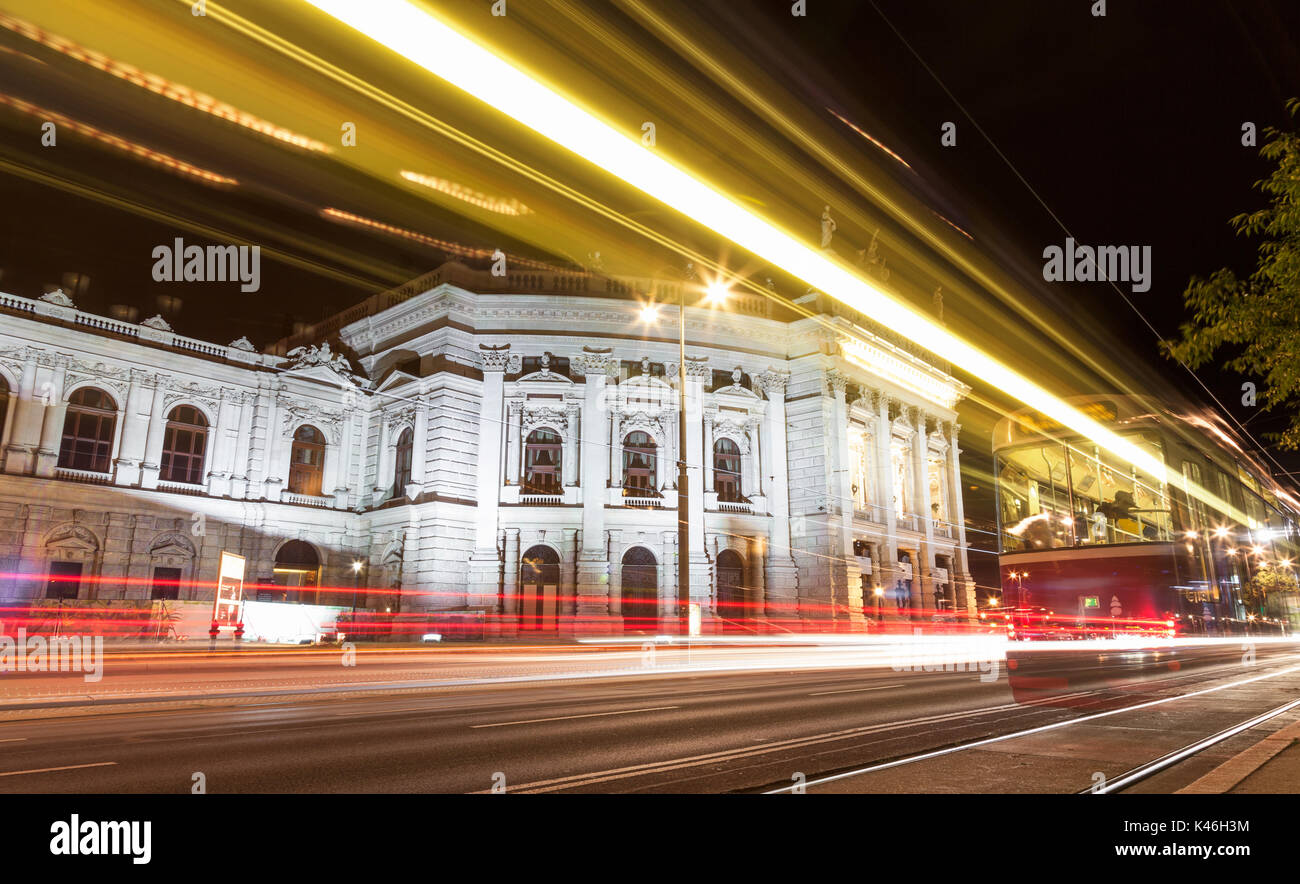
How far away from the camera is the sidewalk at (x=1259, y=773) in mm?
5199

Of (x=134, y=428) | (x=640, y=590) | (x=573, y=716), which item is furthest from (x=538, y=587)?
(x=573, y=716)

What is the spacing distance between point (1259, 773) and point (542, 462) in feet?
100

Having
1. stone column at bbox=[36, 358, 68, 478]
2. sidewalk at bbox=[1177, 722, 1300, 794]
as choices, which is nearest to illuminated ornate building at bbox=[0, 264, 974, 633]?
stone column at bbox=[36, 358, 68, 478]

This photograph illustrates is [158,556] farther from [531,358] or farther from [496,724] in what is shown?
[496,724]

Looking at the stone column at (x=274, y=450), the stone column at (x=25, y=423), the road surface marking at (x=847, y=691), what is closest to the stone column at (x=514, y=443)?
the stone column at (x=274, y=450)

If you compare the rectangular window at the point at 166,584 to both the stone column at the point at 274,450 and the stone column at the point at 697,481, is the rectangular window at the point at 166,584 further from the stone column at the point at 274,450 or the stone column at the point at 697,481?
the stone column at the point at 697,481

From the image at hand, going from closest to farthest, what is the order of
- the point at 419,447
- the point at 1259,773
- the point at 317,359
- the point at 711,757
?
the point at 1259,773 < the point at 711,757 < the point at 419,447 < the point at 317,359

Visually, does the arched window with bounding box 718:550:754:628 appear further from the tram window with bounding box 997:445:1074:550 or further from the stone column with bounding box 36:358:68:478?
the stone column with bounding box 36:358:68:478

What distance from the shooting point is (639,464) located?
3566cm

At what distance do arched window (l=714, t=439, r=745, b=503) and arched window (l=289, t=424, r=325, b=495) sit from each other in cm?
1800

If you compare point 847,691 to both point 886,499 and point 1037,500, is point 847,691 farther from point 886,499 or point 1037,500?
point 886,499

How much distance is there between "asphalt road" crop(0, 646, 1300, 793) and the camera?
6.06 meters
